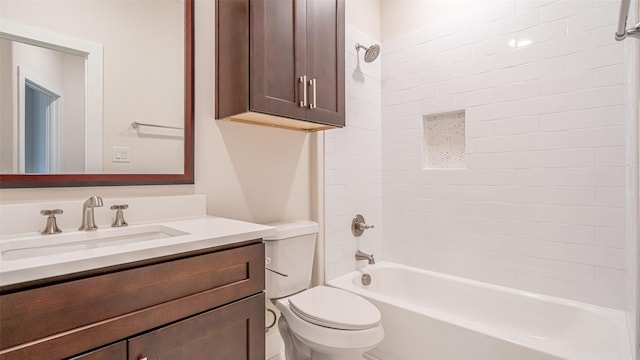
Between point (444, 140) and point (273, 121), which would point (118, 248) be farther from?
point (444, 140)

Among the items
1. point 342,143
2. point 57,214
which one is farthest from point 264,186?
point 57,214

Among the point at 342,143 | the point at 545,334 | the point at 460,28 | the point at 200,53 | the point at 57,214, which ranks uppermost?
the point at 460,28

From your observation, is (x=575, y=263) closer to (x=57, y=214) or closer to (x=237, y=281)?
(x=237, y=281)

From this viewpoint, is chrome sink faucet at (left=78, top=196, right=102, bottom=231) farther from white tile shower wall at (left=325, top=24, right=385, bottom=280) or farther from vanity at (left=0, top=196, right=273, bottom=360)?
white tile shower wall at (left=325, top=24, right=385, bottom=280)

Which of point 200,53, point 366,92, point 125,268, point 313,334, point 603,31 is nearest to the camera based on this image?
point 125,268

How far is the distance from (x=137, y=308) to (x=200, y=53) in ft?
3.90

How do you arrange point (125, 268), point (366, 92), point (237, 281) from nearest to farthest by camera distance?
point (125, 268), point (237, 281), point (366, 92)

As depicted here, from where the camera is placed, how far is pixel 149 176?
1.35m

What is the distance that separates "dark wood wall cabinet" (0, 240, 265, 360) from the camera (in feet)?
2.23

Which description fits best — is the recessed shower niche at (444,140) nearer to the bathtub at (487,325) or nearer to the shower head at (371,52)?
the shower head at (371,52)

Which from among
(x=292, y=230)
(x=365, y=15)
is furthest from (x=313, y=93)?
(x=365, y=15)

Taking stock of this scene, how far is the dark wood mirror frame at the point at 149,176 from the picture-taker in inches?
41.8

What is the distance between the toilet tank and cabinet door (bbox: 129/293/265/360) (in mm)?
439

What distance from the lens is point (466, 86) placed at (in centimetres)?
210
